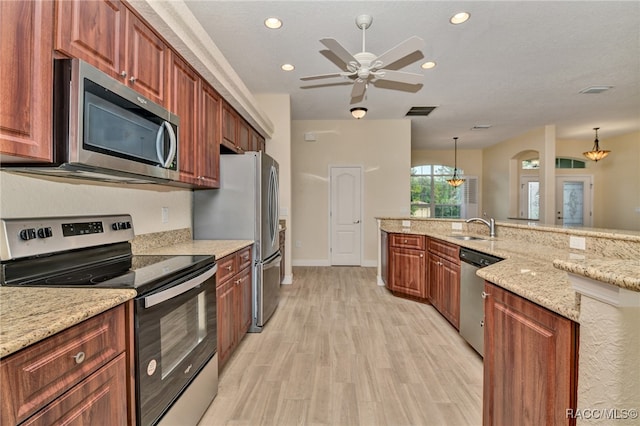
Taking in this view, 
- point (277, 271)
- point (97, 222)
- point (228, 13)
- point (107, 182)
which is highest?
point (228, 13)

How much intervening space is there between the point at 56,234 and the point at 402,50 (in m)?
2.60

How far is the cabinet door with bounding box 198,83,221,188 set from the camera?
2.43m

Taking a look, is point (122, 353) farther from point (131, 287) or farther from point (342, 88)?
point (342, 88)

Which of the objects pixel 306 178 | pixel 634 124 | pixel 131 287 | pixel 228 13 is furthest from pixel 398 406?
pixel 634 124

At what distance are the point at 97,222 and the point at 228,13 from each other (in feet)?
6.81

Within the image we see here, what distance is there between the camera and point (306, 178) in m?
6.22

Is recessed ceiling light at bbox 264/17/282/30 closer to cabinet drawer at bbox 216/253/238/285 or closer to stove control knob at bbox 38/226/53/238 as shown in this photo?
cabinet drawer at bbox 216/253/238/285

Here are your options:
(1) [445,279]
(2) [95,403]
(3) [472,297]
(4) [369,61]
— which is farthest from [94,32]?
(1) [445,279]

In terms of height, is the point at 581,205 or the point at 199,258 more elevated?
the point at 581,205

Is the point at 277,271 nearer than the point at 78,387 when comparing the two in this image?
No

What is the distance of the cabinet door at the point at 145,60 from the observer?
1603mm

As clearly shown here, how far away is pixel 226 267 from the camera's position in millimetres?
2215

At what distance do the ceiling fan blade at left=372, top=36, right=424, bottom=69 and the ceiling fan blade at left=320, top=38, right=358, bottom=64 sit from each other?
249mm

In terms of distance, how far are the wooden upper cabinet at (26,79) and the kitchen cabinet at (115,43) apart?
0.07 metres
